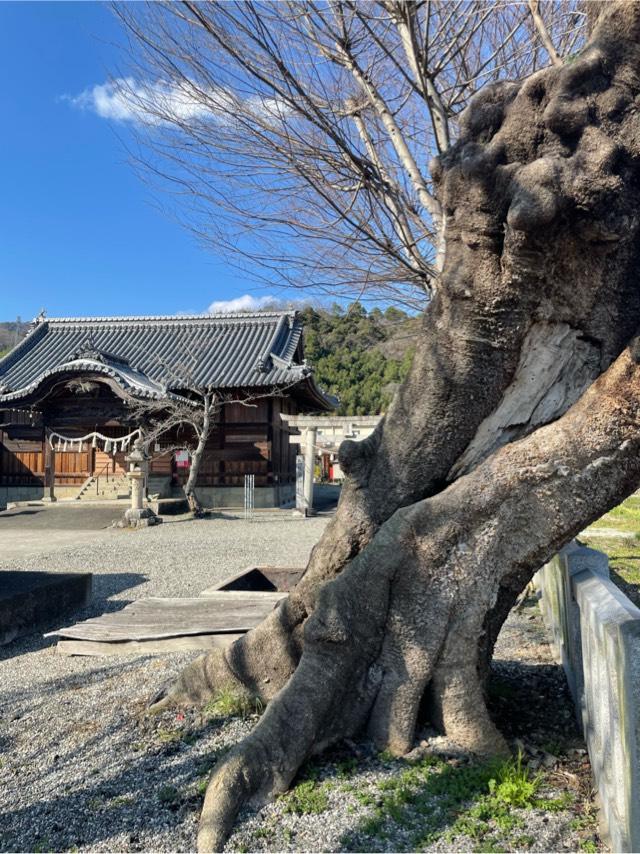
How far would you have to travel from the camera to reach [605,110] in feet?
8.61

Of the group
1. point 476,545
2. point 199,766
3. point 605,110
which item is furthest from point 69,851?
point 605,110

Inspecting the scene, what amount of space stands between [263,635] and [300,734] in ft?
2.71

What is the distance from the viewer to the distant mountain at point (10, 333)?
173ft

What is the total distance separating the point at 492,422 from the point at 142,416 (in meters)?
14.8

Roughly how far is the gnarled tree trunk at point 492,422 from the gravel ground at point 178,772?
171 millimetres

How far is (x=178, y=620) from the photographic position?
4938mm

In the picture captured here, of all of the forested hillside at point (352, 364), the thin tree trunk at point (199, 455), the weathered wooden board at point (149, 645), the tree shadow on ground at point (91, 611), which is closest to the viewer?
the weathered wooden board at point (149, 645)

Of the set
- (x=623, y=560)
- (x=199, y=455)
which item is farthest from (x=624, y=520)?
(x=199, y=455)

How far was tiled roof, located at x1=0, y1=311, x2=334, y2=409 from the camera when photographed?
17.0 meters

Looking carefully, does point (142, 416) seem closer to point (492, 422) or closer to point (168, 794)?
point (492, 422)

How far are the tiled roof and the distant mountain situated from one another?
1248 inches

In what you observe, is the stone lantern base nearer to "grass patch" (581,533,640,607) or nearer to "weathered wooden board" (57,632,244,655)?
"weathered wooden board" (57,632,244,655)

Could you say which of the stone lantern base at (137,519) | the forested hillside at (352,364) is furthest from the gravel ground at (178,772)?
the forested hillside at (352,364)

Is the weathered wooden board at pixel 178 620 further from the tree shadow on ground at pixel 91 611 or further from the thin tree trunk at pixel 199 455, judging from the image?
the thin tree trunk at pixel 199 455
